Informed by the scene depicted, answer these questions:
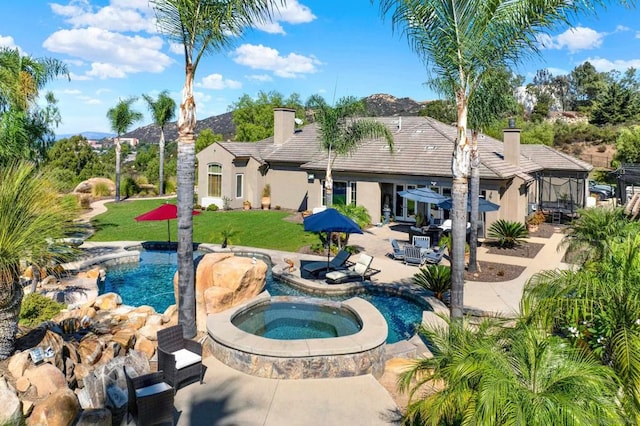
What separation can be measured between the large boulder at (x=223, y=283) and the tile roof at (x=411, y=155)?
15215 millimetres

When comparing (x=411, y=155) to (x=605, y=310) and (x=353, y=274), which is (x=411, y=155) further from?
(x=605, y=310)

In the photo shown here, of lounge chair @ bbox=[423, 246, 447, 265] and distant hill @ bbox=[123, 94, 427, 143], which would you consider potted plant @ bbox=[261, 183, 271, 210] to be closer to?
lounge chair @ bbox=[423, 246, 447, 265]

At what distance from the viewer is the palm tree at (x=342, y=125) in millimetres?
23141

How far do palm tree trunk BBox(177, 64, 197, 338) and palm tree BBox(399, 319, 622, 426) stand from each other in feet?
19.9

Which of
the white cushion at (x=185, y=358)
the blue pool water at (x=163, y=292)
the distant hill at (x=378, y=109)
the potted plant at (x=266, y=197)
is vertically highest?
the distant hill at (x=378, y=109)

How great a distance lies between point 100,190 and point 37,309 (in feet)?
106

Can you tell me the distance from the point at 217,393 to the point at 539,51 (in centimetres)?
972

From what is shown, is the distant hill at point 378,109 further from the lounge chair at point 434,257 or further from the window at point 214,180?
the lounge chair at point 434,257

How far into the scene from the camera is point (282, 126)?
1393 inches

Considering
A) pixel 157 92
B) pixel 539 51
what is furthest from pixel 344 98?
pixel 157 92

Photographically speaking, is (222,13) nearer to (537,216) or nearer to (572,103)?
(537,216)

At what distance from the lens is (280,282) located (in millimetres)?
16031

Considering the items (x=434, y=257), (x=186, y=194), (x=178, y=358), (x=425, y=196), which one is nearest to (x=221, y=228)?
(x=425, y=196)

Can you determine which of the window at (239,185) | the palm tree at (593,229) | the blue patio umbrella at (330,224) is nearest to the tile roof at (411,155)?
the window at (239,185)
